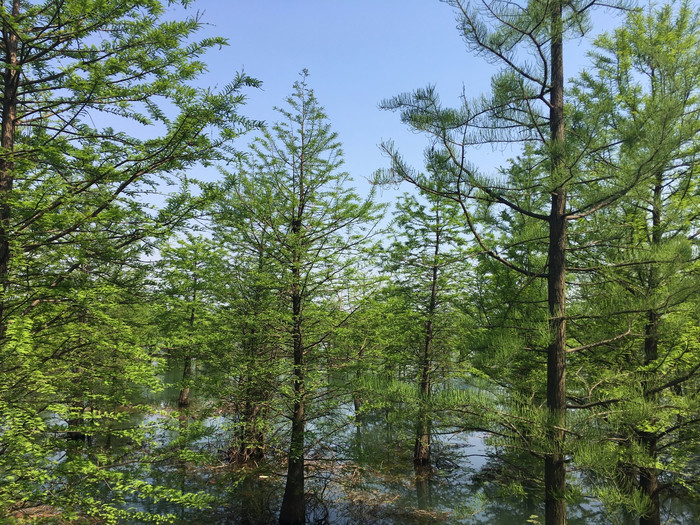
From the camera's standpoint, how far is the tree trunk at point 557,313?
4176 mm

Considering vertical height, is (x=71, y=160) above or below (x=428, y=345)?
above

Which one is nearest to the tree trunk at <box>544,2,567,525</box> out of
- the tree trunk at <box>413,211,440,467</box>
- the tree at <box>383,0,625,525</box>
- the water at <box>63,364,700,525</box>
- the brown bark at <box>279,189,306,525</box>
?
the tree at <box>383,0,625,525</box>

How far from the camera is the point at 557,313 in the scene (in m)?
4.53

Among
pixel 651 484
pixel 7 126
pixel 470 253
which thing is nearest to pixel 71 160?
pixel 7 126

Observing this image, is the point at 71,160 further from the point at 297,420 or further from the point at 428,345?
the point at 428,345

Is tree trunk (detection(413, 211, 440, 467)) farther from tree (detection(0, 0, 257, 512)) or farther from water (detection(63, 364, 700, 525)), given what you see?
tree (detection(0, 0, 257, 512))

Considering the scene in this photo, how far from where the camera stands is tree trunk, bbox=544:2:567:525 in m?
4.18

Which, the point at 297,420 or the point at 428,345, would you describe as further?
the point at 428,345

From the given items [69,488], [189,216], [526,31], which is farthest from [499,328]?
[69,488]

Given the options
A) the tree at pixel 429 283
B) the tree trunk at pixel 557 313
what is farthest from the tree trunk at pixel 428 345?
the tree trunk at pixel 557 313

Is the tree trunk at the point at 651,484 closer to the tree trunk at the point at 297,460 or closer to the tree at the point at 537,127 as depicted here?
the tree at the point at 537,127

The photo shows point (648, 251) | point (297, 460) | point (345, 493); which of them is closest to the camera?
point (648, 251)

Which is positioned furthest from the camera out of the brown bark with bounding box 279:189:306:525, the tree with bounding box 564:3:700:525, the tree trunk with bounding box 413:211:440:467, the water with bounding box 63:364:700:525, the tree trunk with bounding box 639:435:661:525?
the tree trunk with bounding box 413:211:440:467

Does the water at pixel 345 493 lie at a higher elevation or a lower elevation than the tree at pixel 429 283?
lower
